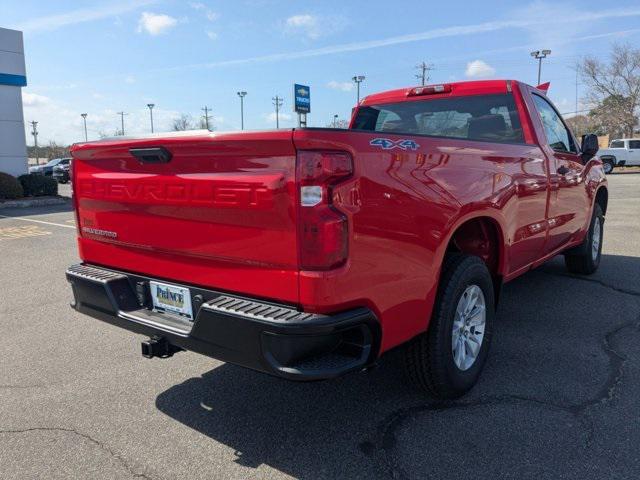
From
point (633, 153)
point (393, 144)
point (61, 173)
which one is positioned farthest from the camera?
point (633, 153)

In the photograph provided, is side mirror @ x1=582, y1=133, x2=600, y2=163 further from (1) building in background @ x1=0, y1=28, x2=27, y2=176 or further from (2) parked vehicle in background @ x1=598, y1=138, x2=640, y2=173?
(2) parked vehicle in background @ x1=598, y1=138, x2=640, y2=173

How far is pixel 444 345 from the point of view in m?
2.94

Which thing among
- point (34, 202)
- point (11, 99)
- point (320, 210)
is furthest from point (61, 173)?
point (320, 210)

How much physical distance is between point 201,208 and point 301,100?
26889mm

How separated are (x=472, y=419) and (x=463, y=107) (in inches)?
106

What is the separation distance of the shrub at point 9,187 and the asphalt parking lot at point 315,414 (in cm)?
1398

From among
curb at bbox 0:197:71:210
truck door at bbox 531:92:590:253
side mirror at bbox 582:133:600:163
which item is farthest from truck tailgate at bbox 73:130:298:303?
curb at bbox 0:197:71:210

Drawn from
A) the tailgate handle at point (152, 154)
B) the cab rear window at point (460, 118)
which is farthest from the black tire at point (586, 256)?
the tailgate handle at point (152, 154)

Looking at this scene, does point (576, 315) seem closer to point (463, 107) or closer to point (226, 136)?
point (463, 107)

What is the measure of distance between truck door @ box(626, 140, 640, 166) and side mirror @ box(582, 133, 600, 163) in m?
31.3

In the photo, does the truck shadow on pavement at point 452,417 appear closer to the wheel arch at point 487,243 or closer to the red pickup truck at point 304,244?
the red pickup truck at point 304,244

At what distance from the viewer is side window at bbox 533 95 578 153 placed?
462 cm

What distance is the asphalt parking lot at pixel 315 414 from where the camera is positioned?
2562 millimetres

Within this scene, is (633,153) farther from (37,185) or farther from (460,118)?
(460,118)
